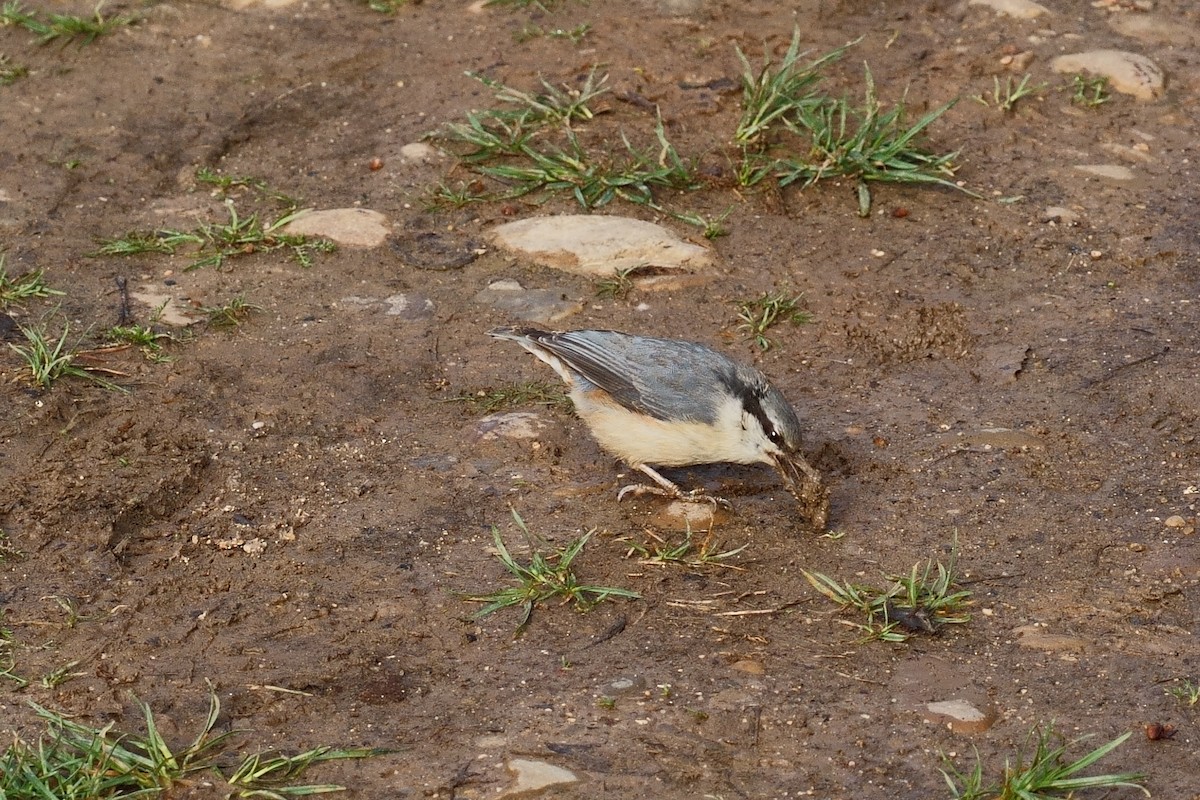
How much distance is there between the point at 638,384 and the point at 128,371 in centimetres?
224

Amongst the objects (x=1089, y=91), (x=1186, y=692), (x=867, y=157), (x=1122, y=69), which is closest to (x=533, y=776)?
(x=1186, y=692)

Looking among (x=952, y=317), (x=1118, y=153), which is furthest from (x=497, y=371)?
(x=1118, y=153)

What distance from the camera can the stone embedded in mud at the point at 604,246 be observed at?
679 cm

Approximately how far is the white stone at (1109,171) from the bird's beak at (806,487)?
10.5 feet

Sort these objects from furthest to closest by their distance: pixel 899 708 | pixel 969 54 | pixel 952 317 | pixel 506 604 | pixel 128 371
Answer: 1. pixel 969 54
2. pixel 952 317
3. pixel 128 371
4. pixel 506 604
5. pixel 899 708

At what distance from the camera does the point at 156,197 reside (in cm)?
739

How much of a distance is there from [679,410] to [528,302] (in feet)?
4.88

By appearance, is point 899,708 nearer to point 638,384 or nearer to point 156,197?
point 638,384

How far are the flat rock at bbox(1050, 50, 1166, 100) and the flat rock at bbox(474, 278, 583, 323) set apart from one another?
3582mm

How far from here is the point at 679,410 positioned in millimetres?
5344

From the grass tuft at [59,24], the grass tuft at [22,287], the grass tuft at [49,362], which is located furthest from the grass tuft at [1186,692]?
the grass tuft at [59,24]

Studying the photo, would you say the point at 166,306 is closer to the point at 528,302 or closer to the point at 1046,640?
the point at 528,302

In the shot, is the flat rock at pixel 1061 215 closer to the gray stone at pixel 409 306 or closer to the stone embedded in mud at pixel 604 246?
the stone embedded in mud at pixel 604 246

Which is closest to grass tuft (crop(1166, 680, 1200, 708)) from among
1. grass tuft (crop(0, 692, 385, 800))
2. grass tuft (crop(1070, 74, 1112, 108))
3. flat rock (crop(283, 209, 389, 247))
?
grass tuft (crop(0, 692, 385, 800))
